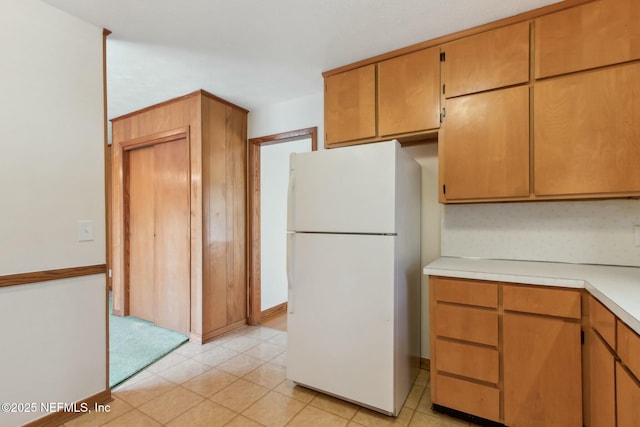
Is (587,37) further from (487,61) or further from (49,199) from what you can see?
(49,199)

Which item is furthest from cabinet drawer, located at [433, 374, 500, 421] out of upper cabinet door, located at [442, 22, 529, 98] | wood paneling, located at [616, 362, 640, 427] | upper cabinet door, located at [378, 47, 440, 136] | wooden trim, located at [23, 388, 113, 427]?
wooden trim, located at [23, 388, 113, 427]

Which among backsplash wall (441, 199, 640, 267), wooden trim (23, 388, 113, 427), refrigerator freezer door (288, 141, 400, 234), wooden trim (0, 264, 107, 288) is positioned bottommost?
wooden trim (23, 388, 113, 427)

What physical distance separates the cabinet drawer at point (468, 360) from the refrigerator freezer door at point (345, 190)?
2.58ft

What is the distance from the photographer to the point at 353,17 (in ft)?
5.85

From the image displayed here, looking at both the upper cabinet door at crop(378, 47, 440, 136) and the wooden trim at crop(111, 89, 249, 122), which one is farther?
the wooden trim at crop(111, 89, 249, 122)

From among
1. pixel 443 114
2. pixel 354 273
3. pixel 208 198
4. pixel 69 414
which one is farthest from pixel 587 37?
pixel 69 414

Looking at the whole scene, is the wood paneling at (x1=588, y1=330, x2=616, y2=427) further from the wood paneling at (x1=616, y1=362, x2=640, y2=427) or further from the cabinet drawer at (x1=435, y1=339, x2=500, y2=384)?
the cabinet drawer at (x1=435, y1=339, x2=500, y2=384)

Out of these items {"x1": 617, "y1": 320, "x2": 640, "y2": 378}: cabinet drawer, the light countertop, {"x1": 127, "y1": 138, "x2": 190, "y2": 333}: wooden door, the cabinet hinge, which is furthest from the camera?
{"x1": 127, "y1": 138, "x2": 190, "y2": 333}: wooden door

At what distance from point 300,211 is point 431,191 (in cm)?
110

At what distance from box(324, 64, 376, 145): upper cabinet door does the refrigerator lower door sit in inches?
35.0

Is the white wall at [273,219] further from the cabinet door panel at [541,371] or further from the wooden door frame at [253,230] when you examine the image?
the cabinet door panel at [541,371]

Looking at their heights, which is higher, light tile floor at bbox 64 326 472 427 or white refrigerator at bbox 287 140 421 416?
white refrigerator at bbox 287 140 421 416

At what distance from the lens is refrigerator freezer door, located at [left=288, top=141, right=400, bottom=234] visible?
5.62ft

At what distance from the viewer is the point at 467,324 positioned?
1.66 meters
